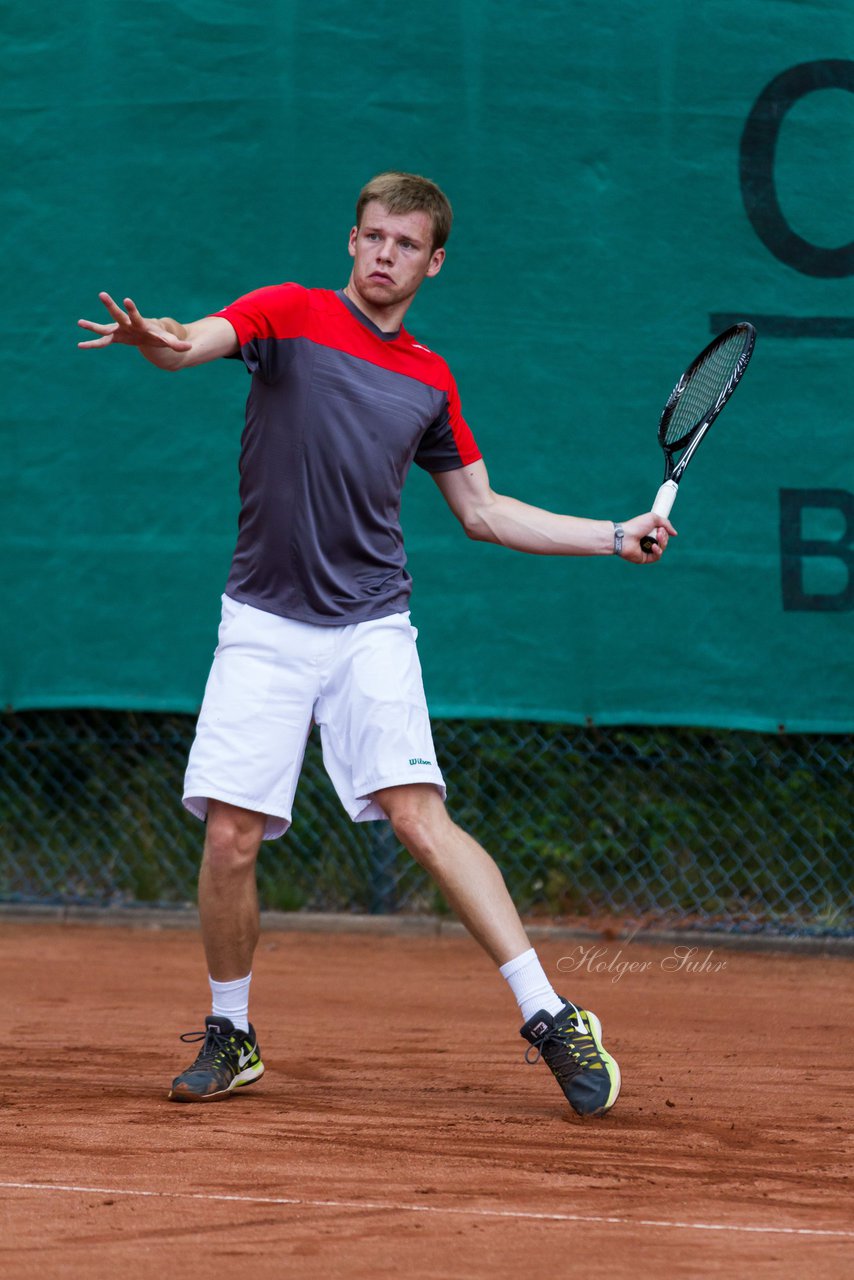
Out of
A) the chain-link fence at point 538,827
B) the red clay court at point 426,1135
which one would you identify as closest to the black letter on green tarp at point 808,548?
the chain-link fence at point 538,827

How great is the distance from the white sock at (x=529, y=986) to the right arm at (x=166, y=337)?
134 cm

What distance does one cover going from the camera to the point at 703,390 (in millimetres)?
4086

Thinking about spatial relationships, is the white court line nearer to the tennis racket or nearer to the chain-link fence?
the tennis racket

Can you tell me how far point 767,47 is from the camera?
5.40m

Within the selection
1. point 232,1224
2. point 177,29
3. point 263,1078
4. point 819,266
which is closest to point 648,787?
point 819,266

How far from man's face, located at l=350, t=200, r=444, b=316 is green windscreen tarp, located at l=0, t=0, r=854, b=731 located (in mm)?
2008

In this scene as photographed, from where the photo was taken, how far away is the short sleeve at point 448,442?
3.66m

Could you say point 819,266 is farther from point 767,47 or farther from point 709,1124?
point 709,1124

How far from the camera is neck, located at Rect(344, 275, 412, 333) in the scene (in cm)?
354

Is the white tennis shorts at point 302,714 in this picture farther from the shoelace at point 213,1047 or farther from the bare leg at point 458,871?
the shoelace at point 213,1047

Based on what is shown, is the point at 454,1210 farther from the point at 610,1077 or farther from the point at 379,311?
the point at 379,311

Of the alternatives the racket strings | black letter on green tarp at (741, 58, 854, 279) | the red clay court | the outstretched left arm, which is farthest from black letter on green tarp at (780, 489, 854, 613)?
the outstretched left arm

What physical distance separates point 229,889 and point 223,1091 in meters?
0.41

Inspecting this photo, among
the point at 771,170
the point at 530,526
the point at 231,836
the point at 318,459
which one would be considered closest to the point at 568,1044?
the point at 231,836
